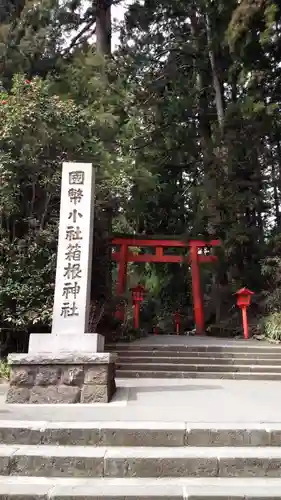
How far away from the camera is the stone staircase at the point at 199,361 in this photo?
754 centimetres

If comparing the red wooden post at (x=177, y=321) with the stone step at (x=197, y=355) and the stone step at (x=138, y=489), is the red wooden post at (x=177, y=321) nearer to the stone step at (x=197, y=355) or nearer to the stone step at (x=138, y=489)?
the stone step at (x=197, y=355)

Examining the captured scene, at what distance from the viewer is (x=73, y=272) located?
5.49 m

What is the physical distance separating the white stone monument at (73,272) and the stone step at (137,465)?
195cm

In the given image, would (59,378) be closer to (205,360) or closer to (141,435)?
(141,435)

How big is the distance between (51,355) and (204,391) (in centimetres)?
227

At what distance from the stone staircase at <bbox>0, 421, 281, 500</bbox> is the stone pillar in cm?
134

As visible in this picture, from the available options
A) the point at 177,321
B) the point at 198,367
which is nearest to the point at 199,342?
the point at 198,367

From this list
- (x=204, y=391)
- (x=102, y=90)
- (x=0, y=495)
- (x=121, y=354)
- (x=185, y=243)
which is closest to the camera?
(x=0, y=495)

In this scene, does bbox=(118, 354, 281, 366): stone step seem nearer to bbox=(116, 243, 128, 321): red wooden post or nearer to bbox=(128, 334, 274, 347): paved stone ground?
bbox=(128, 334, 274, 347): paved stone ground

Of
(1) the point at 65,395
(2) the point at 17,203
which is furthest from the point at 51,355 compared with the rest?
(2) the point at 17,203

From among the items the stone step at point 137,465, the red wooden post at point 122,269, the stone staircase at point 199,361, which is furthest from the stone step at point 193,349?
the stone step at point 137,465

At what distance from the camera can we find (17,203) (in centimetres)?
848

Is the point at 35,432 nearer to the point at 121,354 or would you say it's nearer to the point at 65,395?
the point at 65,395

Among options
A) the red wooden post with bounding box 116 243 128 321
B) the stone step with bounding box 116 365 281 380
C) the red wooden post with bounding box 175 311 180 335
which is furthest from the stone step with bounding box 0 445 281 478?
the red wooden post with bounding box 175 311 180 335
